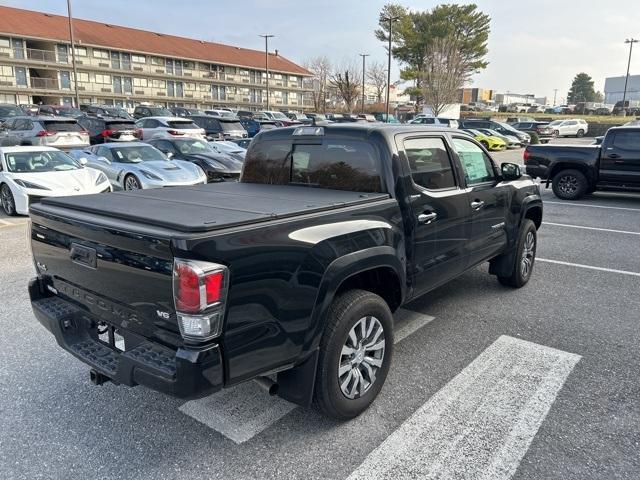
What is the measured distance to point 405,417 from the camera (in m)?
3.15

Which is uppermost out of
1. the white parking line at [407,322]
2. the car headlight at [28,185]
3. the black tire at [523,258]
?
the car headlight at [28,185]

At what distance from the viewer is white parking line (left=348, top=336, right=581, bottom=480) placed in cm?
268

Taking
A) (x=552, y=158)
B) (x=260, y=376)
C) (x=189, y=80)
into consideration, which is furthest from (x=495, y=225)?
(x=189, y=80)

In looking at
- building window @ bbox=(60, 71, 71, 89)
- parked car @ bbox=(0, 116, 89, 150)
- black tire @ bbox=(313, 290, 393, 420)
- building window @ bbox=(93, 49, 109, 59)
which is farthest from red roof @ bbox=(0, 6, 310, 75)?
black tire @ bbox=(313, 290, 393, 420)

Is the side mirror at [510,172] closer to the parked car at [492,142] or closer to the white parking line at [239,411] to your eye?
the white parking line at [239,411]

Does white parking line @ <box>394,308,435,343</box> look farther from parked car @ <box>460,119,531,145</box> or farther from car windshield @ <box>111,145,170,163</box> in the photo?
parked car @ <box>460,119,531,145</box>

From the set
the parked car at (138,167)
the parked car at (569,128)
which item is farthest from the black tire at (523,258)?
the parked car at (569,128)

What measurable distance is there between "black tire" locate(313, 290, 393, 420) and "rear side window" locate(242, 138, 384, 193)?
95cm

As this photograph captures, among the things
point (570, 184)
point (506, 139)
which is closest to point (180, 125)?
point (570, 184)

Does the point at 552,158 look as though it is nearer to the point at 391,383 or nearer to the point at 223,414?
the point at 391,383

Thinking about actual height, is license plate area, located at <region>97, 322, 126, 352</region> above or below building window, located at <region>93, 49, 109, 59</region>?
below

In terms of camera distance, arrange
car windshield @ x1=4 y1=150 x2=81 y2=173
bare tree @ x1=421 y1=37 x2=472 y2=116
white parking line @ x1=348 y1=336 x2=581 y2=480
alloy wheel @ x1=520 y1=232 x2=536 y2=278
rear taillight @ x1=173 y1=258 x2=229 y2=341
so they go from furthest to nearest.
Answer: bare tree @ x1=421 y1=37 x2=472 y2=116, car windshield @ x1=4 y1=150 x2=81 y2=173, alloy wheel @ x1=520 y1=232 x2=536 y2=278, white parking line @ x1=348 y1=336 x2=581 y2=480, rear taillight @ x1=173 y1=258 x2=229 y2=341

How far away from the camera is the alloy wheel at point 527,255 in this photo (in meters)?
5.55

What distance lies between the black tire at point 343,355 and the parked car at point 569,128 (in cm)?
4035
